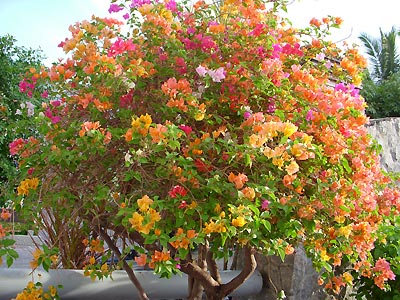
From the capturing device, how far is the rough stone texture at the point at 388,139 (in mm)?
4562

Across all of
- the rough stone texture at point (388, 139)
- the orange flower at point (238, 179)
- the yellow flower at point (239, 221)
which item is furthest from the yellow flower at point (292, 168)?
the rough stone texture at point (388, 139)

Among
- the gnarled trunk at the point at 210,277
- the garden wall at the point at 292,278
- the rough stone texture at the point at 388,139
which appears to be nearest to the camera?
the gnarled trunk at the point at 210,277

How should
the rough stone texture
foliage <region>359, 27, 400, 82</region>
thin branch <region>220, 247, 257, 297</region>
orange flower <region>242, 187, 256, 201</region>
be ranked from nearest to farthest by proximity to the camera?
orange flower <region>242, 187, 256, 201</region> < thin branch <region>220, 247, 257, 297</region> < the rough stone texture < foliage <region>359, 27, 400, 82</region>

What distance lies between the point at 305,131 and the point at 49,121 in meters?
1.03

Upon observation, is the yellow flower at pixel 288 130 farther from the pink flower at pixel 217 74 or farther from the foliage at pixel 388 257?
the foliage at pixel 388 257

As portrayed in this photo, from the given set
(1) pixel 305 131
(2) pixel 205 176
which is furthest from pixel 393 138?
(2) pixel 205 176

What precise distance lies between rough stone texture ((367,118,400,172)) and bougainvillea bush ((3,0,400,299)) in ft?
6.68

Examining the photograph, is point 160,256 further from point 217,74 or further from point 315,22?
point 315,22

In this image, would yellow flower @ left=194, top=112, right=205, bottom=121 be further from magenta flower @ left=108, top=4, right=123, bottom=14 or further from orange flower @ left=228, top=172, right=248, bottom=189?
magenta flower @ left=108, top=4, right=123, bottom=14

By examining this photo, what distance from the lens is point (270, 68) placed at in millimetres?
2252

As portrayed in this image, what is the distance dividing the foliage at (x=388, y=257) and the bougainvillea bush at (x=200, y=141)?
1.41 feet

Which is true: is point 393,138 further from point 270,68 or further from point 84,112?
point 84,112

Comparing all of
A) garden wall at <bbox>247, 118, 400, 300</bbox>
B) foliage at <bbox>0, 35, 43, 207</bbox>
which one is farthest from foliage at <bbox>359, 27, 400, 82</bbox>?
garden wall at <bbox>247, 118, 400, 300</bbox>

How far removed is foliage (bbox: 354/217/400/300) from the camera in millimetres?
3002
